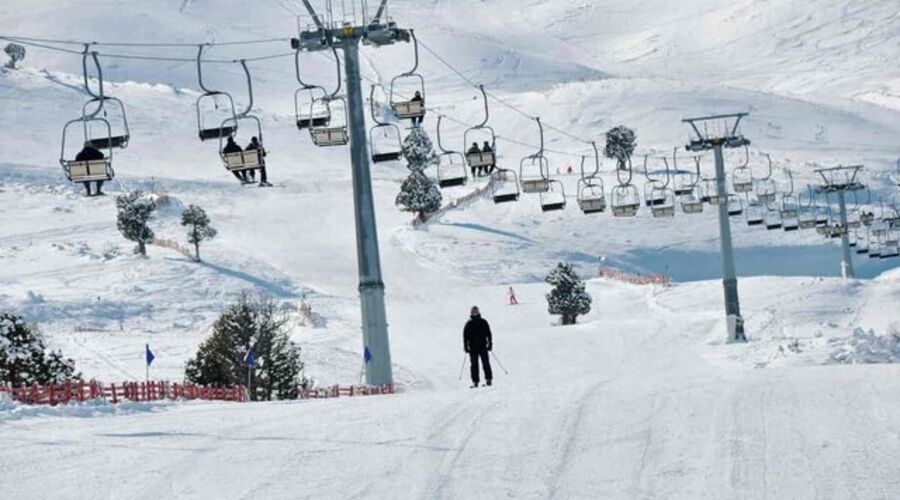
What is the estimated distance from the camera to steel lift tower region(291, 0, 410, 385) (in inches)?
1312

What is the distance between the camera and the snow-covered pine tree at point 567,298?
67.9 m

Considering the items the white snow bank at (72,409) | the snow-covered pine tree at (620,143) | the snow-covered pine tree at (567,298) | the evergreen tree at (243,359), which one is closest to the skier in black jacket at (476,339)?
the white snow bank at (72,409)

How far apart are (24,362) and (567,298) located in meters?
33.2

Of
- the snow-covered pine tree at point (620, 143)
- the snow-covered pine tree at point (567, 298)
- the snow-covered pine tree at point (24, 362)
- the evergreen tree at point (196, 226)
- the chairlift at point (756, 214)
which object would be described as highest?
the snow-covered pine tree at point (620, 143)

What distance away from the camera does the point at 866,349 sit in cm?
3300

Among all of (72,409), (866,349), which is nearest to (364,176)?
(866,349)

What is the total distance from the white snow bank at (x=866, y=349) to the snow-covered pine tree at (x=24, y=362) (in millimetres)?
16824

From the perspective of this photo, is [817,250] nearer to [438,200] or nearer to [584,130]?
[438,200]

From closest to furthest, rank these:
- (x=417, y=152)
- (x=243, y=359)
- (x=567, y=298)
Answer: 1. (x=243, y=359)
2. (x=567, y=298)
3. (x=417, y=152)

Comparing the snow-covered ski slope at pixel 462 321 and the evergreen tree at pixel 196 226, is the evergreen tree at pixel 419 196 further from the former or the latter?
the evergreen tree at pixel 196 226

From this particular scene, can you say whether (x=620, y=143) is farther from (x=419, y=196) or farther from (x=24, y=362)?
(x=24, y=362)

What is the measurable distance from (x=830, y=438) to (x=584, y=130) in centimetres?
14211

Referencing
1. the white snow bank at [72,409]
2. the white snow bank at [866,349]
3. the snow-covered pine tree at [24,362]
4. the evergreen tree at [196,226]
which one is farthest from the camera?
the evergreen tree at [196,226]

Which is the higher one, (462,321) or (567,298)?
(567,298)
